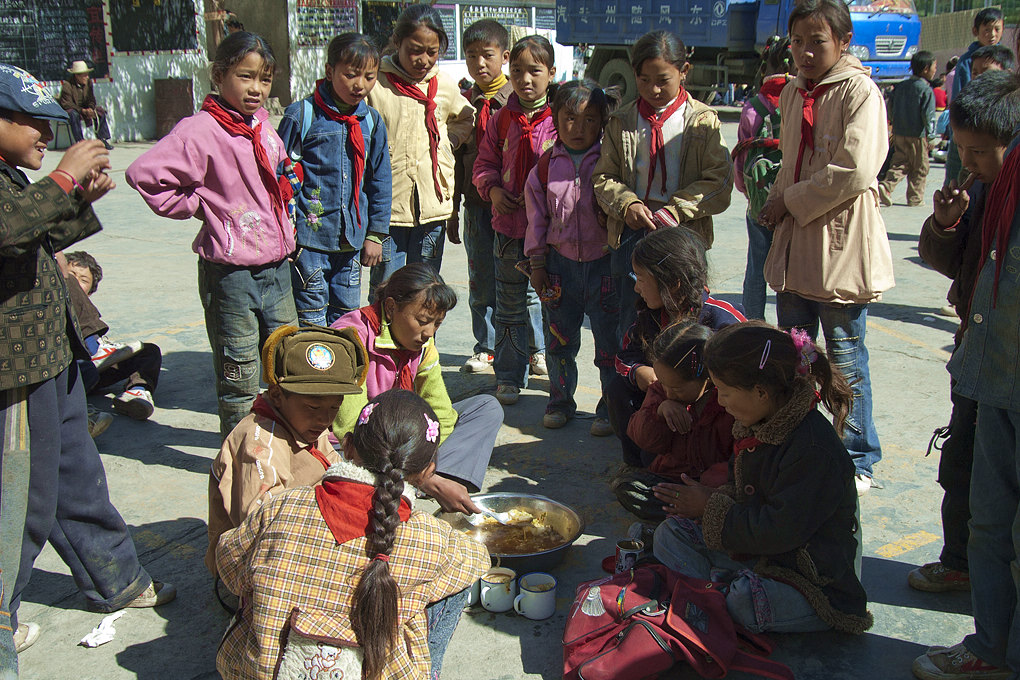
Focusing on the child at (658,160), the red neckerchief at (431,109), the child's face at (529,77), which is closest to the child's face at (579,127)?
the child at (658,160)

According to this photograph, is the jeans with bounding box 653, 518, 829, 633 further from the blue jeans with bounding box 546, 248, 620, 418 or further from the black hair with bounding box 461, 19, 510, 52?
the black hair with bounding box 461, 19, 510, 52

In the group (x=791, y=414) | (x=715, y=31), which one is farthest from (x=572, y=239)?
(x=715, y=31)

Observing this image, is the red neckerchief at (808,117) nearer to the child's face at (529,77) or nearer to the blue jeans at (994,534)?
the child's face at (529,77)

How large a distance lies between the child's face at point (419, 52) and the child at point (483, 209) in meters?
0.27

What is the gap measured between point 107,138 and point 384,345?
14.1m

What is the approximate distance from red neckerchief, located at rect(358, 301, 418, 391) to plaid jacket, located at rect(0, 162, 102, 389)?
1.03 m

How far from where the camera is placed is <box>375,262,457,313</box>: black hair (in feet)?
10.4

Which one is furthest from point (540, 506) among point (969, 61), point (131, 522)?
point (969, 61)

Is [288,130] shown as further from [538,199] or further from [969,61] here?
[969,61]

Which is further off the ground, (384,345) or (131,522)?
(384,345)

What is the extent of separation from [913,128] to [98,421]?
29.6ft

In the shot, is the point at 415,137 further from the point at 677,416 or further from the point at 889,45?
the point at 889,45

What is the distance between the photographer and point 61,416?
2613 millimetres

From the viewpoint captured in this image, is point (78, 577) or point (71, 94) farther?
point (71, 94)
